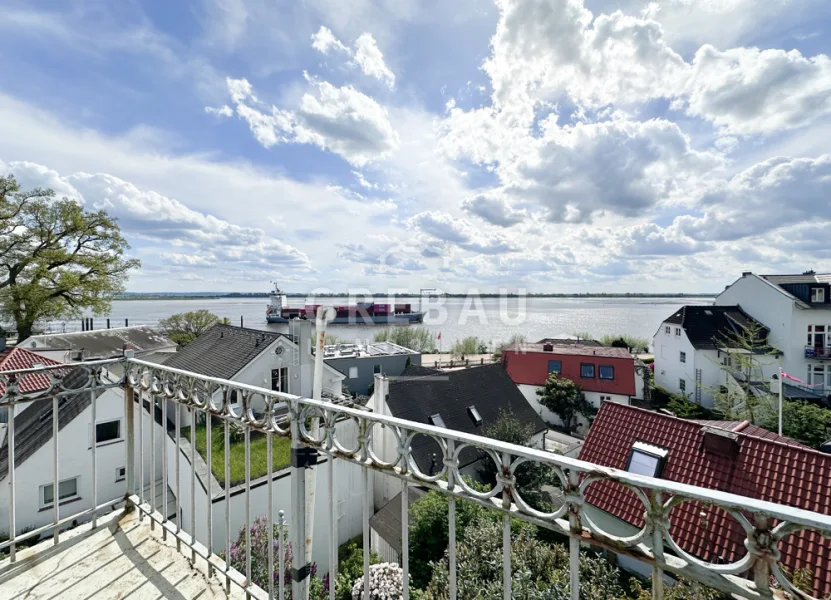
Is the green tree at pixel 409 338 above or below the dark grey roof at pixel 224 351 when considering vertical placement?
below

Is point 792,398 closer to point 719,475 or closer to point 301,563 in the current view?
point 719,475

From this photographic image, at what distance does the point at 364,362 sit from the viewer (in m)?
20.9

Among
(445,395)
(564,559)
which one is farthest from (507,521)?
(445,395)

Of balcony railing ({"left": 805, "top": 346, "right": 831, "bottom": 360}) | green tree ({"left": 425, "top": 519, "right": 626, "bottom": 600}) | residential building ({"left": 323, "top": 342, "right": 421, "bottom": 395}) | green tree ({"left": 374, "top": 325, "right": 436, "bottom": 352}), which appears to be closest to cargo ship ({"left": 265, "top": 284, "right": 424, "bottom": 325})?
green tree ({"left": 374, "top": 325, "right": 436, "bottom": 352})

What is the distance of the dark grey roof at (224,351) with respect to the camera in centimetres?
1166

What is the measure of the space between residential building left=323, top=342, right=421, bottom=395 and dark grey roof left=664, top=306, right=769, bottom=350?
14.5 meters

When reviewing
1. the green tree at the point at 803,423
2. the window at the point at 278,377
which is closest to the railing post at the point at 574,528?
the window at the point at 278,377

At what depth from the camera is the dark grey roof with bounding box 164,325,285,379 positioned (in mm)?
11664

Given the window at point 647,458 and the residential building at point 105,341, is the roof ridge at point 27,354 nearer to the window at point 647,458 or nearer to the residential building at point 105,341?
the residential building at point 105,341

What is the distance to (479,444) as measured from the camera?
103cm

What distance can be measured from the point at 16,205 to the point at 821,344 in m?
33.6

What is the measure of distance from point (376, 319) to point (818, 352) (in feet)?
→ 145

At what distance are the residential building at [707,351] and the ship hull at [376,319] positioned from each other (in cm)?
3439

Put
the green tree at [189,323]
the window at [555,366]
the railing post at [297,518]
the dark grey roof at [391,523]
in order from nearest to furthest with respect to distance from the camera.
Answer: the railing post at [297,518] < the dark grey roof at [391,523] < the window at [555,366] < the green tree at [189,323]
